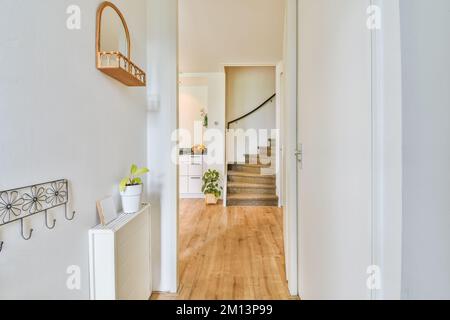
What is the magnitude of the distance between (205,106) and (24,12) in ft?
15.2

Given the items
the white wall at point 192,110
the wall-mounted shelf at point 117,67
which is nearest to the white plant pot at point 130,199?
the wall-mounted shelf at point 117,67

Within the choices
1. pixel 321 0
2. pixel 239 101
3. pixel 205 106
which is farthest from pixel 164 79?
pixel 239 101

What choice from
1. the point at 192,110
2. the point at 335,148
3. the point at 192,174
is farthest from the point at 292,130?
the point at 192,110

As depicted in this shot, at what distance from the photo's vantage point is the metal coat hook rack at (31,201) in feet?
2.09

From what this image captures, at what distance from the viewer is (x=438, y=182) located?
0.56 metres

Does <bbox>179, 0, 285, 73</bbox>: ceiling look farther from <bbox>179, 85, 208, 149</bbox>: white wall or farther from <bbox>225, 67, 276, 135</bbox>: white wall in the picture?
<bbox>225, 67, 276, 135</bbox>: white wall

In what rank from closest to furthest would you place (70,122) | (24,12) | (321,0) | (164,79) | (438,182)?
(438,182), (24,12), (70,122), (321,0), (164,79)

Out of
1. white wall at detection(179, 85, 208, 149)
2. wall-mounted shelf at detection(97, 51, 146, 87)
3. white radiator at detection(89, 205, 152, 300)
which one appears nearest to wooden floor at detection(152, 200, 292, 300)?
white radiator at detection(89, 205, 152, 300)

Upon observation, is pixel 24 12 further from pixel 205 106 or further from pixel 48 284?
pixel 205 106

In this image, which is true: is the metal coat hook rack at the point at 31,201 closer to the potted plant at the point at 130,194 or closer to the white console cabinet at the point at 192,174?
the potted plant at the point at 130,194

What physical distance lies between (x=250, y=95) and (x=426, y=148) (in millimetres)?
5566

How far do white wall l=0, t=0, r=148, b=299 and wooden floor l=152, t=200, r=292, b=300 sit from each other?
3.60ft

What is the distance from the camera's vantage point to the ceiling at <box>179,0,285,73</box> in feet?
8.80
